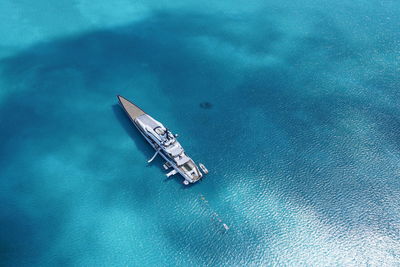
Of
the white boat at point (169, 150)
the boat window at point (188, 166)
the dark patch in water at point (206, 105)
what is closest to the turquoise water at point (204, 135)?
the dark patch in water at point (206, 105)

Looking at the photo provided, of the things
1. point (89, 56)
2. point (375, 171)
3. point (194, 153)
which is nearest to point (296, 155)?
point (375, 171)

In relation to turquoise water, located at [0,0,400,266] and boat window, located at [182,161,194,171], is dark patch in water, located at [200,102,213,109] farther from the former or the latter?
boat window, located at [182,161,194,171]

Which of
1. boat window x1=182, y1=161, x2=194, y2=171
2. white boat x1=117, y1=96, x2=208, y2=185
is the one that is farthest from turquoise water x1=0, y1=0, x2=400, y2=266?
boat window x1=182, y1=161, x2=194, y2=171

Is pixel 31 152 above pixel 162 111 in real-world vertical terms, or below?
below

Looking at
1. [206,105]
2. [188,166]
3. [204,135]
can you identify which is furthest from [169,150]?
[206,105]

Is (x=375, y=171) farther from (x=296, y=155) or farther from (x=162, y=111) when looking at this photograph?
(x=162, y=111)

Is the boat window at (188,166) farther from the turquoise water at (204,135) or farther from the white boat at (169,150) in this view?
the turquoise water at (204,135)

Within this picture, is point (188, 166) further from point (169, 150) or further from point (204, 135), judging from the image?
point (204, 135)
